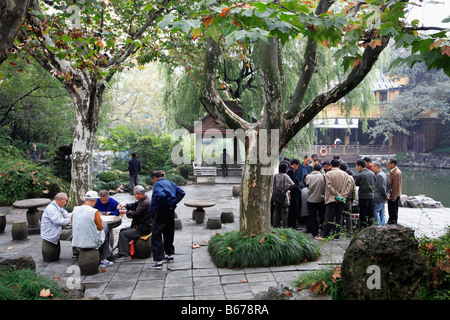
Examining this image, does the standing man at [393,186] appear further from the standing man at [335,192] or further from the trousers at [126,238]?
the trousers at [126,238]

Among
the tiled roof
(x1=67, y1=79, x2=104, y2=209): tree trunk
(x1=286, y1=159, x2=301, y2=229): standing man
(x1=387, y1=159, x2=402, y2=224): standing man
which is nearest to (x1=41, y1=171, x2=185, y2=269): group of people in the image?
(x1=67, y1=79, x2=104, y2=209): tree trunk

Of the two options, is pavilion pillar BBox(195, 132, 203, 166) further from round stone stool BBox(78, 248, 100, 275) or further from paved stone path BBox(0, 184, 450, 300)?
round stone stool BBox(78, 248, 100, 275)

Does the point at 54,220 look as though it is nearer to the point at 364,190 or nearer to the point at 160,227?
the point at 160,227

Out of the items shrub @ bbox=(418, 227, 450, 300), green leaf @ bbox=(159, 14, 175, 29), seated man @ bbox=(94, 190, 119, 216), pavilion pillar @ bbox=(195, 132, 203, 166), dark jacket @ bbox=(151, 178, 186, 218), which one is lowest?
shrub @ bbox=(418, 227, 450, 300)

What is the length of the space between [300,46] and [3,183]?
12.4 metres

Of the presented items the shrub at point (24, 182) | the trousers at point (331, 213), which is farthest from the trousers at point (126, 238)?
the shrub at point (24, 182)

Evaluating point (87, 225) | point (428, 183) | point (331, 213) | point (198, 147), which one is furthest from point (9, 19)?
point (428, 183)

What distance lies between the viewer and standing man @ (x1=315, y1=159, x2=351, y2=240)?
7031 mm

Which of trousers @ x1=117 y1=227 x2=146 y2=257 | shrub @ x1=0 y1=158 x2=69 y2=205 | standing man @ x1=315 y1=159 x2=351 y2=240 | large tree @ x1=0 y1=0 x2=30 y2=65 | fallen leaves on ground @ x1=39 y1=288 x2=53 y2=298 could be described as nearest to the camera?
large tree @ x1=0 y1=0 x2=30 y2=65

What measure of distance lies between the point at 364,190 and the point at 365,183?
15cm

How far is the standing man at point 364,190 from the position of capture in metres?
7.39

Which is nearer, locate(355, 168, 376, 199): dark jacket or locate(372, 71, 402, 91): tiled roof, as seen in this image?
locate(355, 168, 376, 199): dark jacket

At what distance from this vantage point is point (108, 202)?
6.78m
